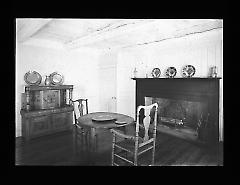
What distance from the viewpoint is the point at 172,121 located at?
3297mm

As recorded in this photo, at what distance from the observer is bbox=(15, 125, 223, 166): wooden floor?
6.64 feet

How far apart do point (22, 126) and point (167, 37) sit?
113 inches

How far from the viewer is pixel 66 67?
327cm

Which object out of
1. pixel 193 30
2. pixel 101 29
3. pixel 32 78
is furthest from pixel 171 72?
Result: pixel 32 78

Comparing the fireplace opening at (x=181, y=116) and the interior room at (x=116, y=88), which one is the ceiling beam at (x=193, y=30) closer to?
the interior room at (x=116, y=88)

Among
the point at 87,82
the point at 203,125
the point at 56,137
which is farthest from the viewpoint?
the point at 87,82

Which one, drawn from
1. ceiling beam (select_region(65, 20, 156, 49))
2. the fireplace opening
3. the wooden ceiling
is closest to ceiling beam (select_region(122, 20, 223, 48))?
the wooden ceiling

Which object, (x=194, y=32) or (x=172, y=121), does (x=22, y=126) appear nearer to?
(x=172, y=121)

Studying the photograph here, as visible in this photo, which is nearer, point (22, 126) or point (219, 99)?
point (219, 99)

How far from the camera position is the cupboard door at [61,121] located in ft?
10.1

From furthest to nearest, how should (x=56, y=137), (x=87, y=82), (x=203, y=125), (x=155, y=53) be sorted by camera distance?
1. (x=87, y=82)
2. (x=155, y=53)
3. (x=56, y=137)
4. (x=203, y=125)

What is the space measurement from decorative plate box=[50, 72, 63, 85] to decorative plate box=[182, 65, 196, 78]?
237 cm

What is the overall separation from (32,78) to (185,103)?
9.30ft
